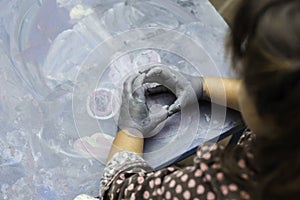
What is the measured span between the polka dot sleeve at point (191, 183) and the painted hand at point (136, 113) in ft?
0.44

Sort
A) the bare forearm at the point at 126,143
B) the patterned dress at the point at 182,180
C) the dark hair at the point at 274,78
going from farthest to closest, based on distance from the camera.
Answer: the bare forearm at the point at 126,143, the patterned dress at the point at 182,180, the dark hair at the point at 274,78

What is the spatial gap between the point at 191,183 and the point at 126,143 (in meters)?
0.23

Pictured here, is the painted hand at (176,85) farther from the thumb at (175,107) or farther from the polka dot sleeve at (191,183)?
the polka dot sleeve at (191,183)

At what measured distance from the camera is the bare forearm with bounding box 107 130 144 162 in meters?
0.86

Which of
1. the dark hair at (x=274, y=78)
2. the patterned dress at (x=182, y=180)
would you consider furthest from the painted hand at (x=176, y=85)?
the dark hair at (x=274, y=78)

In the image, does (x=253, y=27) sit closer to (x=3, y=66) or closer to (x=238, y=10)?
(x=238, y=10)

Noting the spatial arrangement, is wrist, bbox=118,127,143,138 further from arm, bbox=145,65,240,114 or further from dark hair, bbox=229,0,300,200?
dark hair, bbox=229,0,300,200

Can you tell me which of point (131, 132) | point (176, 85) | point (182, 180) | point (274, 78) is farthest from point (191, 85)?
point (274, 78)

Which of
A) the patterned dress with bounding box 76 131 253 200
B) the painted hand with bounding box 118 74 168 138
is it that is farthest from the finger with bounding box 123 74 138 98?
the patterned dress with bounding box 76 131 253 200

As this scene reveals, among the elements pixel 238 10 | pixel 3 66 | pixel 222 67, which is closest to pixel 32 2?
pixel 3 66

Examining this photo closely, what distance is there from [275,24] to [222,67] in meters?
0.47

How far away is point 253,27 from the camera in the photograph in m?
0.53

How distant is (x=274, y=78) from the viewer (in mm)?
495

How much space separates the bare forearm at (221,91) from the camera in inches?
36.2
